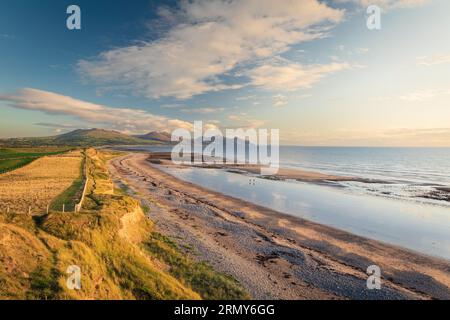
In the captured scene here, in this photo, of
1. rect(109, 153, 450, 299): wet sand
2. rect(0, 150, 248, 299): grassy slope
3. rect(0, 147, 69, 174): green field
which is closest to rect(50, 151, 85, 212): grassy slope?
rect(0, 150, 248, 299): grassy slope

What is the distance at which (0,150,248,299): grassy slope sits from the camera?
1212 centimetres

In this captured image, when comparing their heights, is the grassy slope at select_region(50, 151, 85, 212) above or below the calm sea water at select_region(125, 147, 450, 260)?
above

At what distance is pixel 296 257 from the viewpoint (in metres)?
23.0

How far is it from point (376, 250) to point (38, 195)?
35755 millimetres

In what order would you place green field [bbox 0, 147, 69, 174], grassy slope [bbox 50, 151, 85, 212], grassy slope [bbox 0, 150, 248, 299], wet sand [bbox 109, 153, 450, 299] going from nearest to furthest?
grassy slope [bbox 0, 150, 248, 299] < wet sand [bbox 109, 153, 450, 299] < grassy slope [bbox 50, 151, 85, 212] < green field [bbox 0, 147, 69, 174]

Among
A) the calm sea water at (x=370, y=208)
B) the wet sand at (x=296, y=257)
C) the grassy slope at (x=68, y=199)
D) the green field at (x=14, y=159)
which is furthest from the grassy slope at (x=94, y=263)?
the green field at (x=14, y=159)

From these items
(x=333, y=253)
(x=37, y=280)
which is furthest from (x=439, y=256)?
(x=37, y=280)

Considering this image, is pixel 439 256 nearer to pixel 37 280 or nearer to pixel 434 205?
pixel 434 205

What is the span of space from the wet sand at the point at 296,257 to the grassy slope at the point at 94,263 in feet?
8.28

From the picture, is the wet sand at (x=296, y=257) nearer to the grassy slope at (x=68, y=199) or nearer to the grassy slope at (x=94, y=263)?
the grassy slope at (x=94, y=263)

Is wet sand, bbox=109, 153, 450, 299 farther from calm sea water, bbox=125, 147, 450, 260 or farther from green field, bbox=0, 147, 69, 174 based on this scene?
green field, bbox=0, 147, 69, 174

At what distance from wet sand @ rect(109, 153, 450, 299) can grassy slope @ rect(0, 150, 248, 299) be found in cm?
252

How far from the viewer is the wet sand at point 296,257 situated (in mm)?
17938

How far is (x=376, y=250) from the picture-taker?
25891 mm
